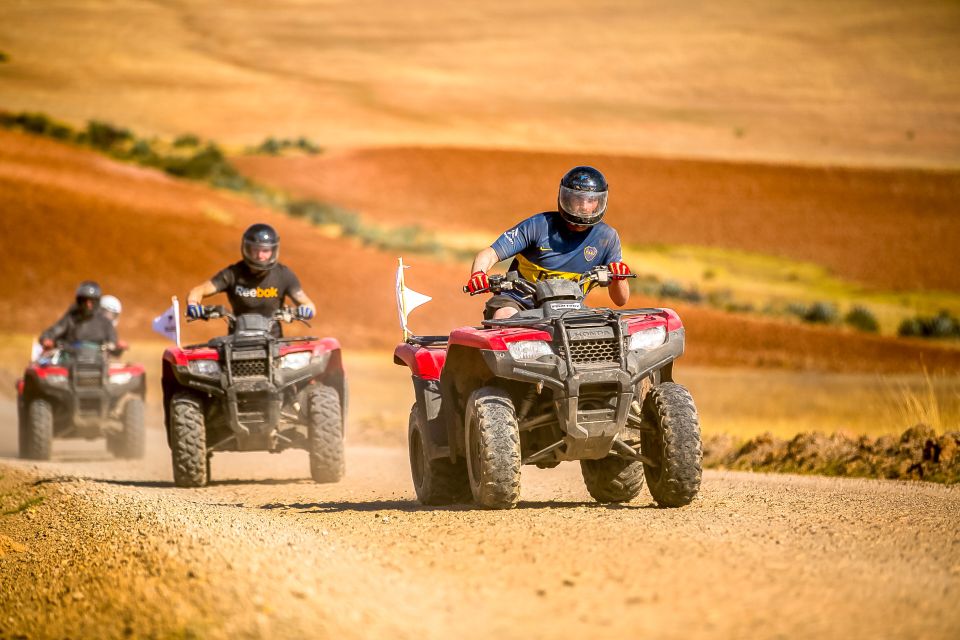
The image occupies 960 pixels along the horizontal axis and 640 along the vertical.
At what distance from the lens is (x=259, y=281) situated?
14.5 m

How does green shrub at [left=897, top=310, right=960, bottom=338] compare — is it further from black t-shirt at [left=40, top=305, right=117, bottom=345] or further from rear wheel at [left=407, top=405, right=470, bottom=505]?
rear wheel at [left=407, top=405, right=470, bottom=505]

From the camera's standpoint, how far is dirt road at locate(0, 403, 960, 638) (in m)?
6.12

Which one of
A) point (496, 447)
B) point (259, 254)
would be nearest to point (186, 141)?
point (259, 254)

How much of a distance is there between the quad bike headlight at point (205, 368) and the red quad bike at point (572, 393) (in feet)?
14.1

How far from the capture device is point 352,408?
27594mm

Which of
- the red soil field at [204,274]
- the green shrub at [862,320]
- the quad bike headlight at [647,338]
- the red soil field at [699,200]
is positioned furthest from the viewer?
the red soil field at [699,200]

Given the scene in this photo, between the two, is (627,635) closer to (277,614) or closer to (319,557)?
(277,614)

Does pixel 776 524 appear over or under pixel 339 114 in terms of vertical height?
under

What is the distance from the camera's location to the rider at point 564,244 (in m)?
9.84

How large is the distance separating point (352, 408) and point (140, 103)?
68361 mm

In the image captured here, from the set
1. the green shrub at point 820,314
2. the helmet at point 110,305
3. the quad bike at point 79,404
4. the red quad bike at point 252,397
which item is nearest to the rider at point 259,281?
the red quad bike at point 252,397

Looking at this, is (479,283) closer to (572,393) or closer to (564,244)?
(564,244)

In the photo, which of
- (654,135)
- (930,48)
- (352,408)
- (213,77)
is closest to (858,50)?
(930,48)

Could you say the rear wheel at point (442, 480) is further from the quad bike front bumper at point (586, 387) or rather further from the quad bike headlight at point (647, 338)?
the quad bike headlight at point (647, 338)
